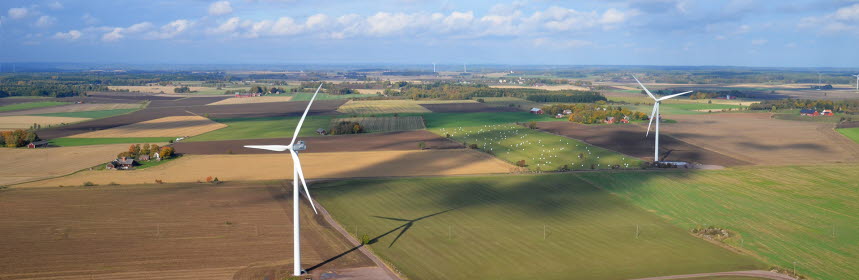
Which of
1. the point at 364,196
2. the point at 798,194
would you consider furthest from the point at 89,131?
the point at 798,194

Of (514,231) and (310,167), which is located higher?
(310,167)

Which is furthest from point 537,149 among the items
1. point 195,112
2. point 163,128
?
point 195,112

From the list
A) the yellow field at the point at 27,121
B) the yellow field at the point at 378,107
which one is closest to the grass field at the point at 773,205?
the yellow field at the point at 378,107

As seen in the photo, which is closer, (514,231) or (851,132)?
(514,231)

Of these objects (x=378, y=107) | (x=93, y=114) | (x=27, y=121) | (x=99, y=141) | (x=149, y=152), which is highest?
(x=378, y=107)

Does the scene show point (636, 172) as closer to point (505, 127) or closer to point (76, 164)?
point (505, 127)

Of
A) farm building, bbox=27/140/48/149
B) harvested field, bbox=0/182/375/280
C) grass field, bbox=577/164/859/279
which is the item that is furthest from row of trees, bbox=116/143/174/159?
grass field, bbox=577/164/859/279

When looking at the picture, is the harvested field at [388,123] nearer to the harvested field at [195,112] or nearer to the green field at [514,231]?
the harvested field at [195,112]

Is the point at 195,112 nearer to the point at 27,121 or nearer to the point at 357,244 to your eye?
the point at 27,121
